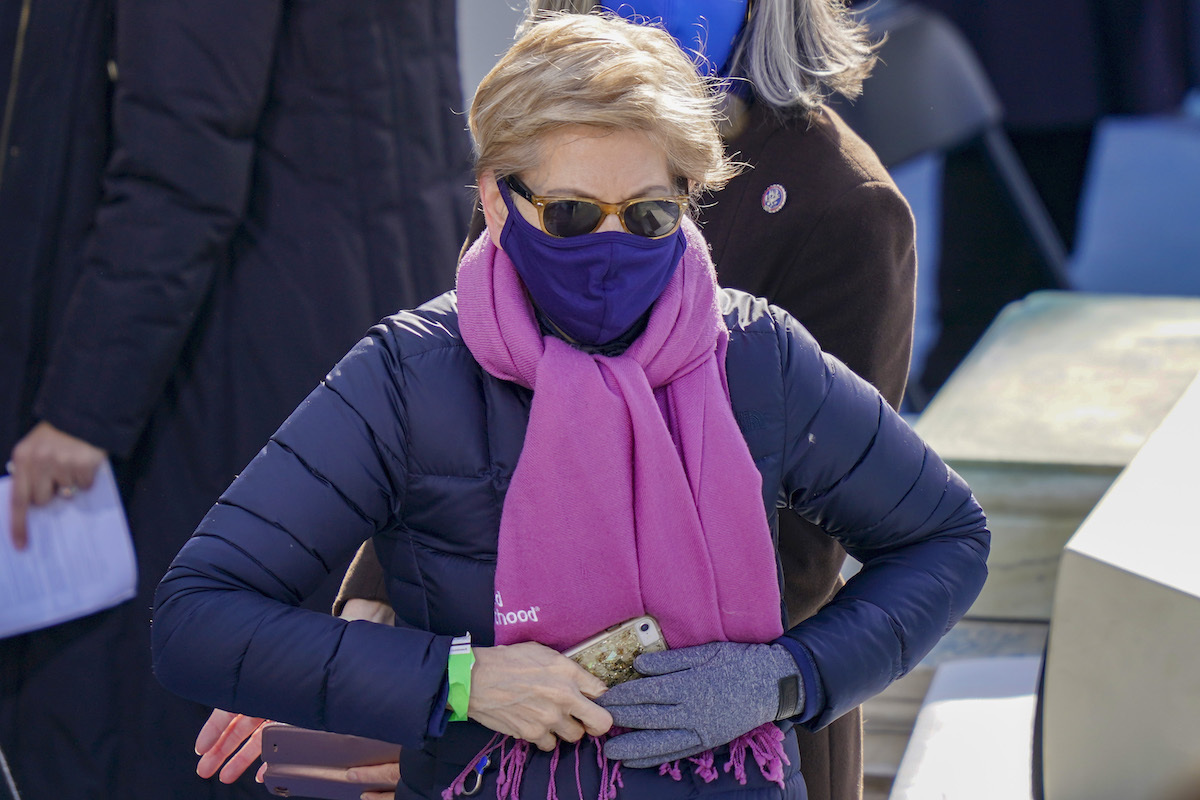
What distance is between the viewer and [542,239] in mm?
1286

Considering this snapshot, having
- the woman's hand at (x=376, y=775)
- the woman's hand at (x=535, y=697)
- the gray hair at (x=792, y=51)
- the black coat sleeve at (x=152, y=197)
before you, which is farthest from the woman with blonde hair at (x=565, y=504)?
the black coat sleeve at (x=152, y=197)

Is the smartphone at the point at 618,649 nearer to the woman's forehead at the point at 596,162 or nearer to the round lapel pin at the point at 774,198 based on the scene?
the woman's forehead at the point at 596,162

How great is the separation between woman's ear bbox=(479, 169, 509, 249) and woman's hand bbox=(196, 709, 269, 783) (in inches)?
26.3

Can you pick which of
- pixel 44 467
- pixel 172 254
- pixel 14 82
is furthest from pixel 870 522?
pixel 14 82

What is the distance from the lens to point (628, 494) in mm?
1278

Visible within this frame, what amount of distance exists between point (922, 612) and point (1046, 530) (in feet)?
4.90

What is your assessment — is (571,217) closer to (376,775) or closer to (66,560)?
(376,775)

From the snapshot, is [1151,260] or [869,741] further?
[1151,260]

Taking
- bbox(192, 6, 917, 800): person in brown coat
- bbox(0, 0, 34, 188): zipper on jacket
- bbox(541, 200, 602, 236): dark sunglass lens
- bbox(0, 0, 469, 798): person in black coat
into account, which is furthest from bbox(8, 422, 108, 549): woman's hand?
bbox(541, 200, 602, 236): dark sunglass lens

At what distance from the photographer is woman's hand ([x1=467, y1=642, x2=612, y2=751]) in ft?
3.98

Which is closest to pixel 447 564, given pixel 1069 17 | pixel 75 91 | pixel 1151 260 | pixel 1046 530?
pixel 75 91

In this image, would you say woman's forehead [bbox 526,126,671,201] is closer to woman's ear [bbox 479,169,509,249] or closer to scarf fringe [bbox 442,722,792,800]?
woman's ear [bbox 479,169,509,249]

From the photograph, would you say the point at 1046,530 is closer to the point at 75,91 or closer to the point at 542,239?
the point at 542,239

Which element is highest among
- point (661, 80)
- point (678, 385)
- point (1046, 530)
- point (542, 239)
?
point (661, 80)
